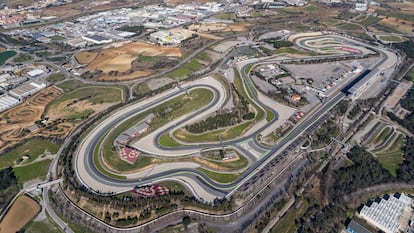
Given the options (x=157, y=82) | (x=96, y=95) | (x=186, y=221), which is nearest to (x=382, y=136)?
(x=186, y=221)

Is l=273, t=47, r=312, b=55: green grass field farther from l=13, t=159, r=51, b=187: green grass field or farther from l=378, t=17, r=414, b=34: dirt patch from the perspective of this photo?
l=13, t=159, r=51, b=187: green grass field

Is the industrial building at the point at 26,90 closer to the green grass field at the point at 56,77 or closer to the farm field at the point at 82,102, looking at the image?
the green grass field at the point at 56,77

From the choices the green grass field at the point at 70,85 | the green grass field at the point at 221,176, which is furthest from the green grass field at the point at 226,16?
the green grass field at the point at 221,176

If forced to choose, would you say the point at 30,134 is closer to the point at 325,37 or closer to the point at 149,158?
the point at 149,158

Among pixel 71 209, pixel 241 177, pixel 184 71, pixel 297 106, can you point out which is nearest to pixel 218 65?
pixel 184 71

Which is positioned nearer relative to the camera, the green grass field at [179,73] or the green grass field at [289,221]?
the green grass field at [289,221]

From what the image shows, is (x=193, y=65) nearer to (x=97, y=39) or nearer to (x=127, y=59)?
(x=127, y=59)
